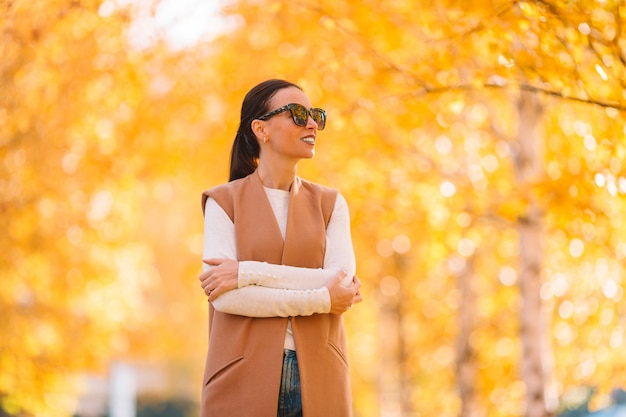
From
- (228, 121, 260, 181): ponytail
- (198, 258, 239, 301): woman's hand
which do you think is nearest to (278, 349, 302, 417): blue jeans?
(198, 258, 239, 301): woman's hand

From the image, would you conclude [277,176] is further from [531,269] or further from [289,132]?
[531,269]

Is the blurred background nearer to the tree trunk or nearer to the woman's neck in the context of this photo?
the tree trunk

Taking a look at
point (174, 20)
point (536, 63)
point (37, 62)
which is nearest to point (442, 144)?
point (174, 20)

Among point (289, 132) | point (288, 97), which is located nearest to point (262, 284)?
point (289, 132)

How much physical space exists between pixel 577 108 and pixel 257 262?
4061 mm

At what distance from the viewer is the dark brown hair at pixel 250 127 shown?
3.29 meters

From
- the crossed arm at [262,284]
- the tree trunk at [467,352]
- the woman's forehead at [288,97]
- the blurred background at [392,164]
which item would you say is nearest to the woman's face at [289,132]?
the woman's forehead at [288,97]

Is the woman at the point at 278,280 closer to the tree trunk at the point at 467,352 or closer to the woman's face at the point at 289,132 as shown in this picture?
the woman's face at the point at 289,132

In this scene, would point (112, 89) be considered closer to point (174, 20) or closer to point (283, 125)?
point (174, 20)

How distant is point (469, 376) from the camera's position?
31.6 ft

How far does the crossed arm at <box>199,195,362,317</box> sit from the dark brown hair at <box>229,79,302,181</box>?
0.35m

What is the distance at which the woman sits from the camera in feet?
A: 9.73

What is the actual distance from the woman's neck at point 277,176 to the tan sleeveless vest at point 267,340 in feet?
0.15

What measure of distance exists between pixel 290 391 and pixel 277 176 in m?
0.78
